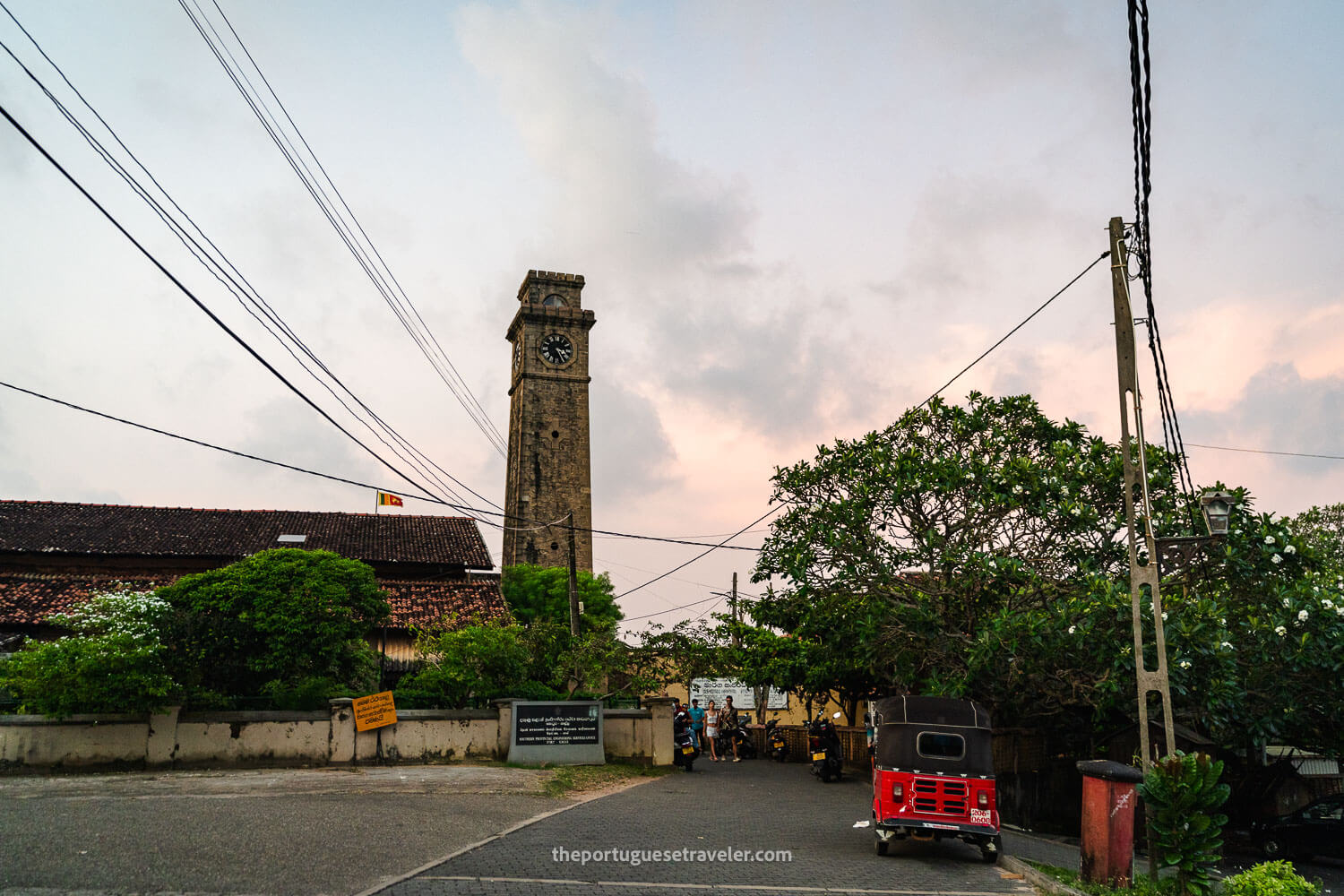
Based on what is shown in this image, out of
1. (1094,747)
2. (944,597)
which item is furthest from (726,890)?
(1094,747)

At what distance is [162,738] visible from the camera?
19.6 meters

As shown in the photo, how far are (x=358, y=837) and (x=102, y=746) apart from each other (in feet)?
35.7

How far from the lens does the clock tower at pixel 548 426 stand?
48.0 metres

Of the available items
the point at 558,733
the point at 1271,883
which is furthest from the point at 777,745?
the point at 1271,883

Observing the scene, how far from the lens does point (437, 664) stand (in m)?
24.0

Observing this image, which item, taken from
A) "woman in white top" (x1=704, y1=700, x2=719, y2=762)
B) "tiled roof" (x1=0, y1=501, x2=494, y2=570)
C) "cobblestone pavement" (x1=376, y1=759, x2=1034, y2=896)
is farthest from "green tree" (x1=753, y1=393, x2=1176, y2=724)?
"tiled roof" (x1=0, y1=501, x2=494, y2=570)

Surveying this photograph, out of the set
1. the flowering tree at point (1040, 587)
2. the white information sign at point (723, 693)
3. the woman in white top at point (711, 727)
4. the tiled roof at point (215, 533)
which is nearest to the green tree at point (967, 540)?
the flowering tree at point (1040, 587)

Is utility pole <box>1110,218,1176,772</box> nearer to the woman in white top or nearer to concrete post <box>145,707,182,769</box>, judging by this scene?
concrete post <box>145,707,182,769</box>

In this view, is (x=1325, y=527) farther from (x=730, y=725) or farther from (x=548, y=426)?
(x=548, y=426)

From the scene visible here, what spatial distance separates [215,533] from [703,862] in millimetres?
31105

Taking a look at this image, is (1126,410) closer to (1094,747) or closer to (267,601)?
(1094,747)

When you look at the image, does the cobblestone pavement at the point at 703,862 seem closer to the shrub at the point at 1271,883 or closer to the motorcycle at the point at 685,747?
the shrub at the point at 1271,883

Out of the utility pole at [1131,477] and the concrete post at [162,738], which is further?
the concrete post at [162,738]

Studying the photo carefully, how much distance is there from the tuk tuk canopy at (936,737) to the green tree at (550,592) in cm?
2980
